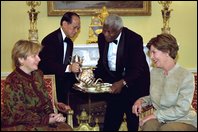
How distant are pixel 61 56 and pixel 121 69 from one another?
0.71 m

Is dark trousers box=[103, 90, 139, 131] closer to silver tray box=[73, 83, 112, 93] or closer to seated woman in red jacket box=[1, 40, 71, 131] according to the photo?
silver tray box=[73, 83, 112, 93]

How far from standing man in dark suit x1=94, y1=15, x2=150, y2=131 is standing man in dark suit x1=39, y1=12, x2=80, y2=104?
377mm

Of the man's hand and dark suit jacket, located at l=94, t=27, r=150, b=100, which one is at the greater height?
dark suit jacket, located at l=94, t=27, r=150, b=100

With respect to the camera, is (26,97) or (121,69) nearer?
(26,97)

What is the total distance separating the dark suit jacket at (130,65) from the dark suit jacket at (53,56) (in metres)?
0.48

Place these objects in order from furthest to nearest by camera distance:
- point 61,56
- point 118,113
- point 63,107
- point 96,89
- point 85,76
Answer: point 61,56 < point 118,113 < point 85,76 < point 96,89 < point 63,107

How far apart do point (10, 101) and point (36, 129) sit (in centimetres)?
31

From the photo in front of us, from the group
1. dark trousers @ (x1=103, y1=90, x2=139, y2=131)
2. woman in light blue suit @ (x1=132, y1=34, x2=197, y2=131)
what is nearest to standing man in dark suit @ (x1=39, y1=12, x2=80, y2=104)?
dark trousers @ (x1=103, y1=90, x2=139, y2=131)

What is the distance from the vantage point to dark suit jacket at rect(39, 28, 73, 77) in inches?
183

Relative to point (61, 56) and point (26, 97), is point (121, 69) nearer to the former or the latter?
point (61, 56)

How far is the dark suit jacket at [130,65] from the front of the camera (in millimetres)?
4488

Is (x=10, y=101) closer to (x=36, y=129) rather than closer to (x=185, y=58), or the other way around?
(x=36, y=129)

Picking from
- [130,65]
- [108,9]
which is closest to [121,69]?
[130,65]

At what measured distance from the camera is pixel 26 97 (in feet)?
11.3
